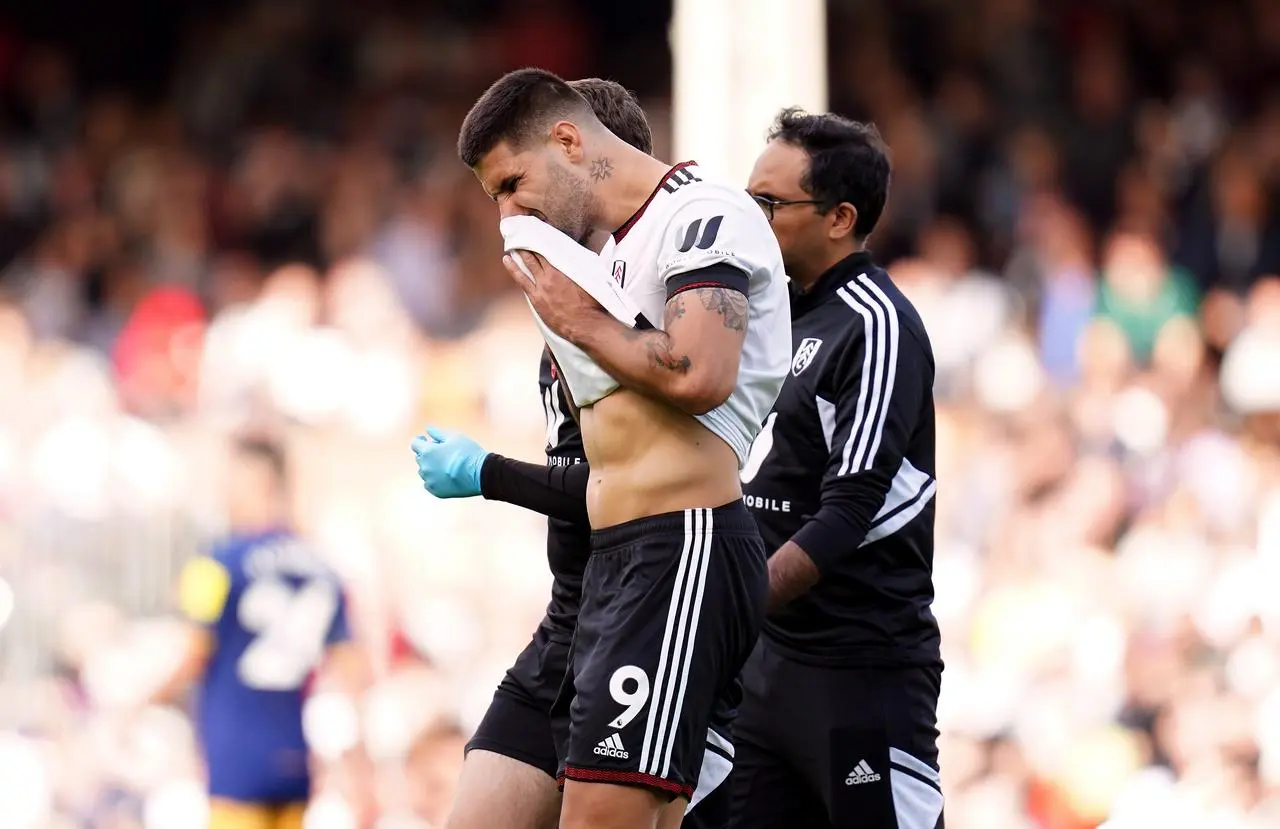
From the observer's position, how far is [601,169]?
485 centimetres

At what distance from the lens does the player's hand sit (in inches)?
182

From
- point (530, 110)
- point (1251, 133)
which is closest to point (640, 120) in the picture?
point (530, 110)

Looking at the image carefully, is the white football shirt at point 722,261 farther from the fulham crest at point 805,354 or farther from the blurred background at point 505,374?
the blurred background at point 505,374

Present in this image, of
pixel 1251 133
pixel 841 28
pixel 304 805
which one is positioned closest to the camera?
pixel 304 805

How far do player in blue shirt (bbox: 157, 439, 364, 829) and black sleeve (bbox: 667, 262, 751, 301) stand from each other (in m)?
4.44

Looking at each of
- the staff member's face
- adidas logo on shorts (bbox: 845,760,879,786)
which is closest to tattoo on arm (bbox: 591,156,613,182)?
the staff member's face

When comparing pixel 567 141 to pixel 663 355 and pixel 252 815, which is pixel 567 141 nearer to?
pixel 663 355

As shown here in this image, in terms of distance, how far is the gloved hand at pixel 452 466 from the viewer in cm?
517

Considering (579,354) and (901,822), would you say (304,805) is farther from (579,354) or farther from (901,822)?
(579,354)

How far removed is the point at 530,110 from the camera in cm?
484

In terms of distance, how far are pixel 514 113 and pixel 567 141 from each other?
0.14 metres

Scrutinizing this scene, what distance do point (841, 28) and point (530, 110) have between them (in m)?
12.7

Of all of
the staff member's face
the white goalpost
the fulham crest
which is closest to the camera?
the fulham crest

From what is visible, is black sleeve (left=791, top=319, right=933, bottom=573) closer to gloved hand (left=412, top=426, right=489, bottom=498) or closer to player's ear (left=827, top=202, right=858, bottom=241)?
player's ear (left=827, top=202, right=858, bottom=241)
